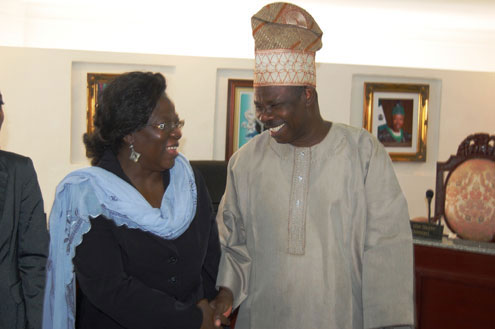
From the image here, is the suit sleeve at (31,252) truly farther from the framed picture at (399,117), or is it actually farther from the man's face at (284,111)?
the framed picture at (399,117)

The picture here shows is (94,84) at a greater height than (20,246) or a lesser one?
greater

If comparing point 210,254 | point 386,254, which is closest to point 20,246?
point 210,254

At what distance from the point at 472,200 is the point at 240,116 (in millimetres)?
2953

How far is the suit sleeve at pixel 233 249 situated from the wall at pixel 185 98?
3.28 m

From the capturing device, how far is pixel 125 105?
84.0 inches

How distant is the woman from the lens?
2031mm

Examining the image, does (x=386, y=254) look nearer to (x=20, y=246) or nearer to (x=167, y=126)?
(x=167, y=126)

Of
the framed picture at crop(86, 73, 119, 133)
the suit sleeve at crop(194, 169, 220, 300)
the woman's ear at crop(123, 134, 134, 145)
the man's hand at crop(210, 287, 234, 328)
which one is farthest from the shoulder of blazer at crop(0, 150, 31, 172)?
the framed picture at crop(86, 73, 119, 133)

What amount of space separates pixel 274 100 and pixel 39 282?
47.4 inches

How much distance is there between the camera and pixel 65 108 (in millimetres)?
5520

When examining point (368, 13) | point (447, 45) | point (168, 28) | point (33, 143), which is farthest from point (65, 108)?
point (447, 45)

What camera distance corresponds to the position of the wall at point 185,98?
546 cm

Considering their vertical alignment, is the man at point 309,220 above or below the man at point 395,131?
below

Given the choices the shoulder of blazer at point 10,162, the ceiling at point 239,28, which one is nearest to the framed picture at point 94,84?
the ceiling at point 239,28
